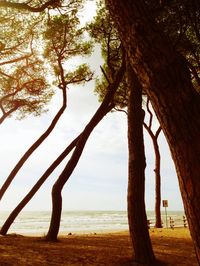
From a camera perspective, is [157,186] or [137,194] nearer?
[137,194]

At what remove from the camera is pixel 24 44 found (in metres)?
17.0

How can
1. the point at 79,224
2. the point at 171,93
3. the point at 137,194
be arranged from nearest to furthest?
the point at 171,93 → the point at 137,194 → the point at 79,224

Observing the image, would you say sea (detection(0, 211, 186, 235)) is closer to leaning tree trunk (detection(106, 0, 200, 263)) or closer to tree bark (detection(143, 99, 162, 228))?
tree bark (detection(143, 99, 162, 228))

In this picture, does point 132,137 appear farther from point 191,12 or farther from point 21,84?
point 21,84

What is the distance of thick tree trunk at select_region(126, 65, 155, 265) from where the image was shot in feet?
25.3

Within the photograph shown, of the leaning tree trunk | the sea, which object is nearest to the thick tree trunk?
the leaning tree trunk

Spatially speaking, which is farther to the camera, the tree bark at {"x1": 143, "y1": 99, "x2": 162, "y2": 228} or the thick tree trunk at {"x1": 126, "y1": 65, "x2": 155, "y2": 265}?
the tree bark at {"x1": 143, "y1": 99, "x2": 162, "y2": 228}

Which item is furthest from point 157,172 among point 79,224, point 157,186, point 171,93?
point 79,224

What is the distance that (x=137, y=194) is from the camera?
25.6ft

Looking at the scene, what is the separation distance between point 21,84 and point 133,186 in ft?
40.7

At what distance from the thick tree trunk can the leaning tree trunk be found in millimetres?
5453

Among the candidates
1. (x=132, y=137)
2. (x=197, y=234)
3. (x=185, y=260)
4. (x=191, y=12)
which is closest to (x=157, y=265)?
(x=185, y=260)

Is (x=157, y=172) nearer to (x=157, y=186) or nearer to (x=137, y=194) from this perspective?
(x=157, y=186)

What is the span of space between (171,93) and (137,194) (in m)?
5.79
